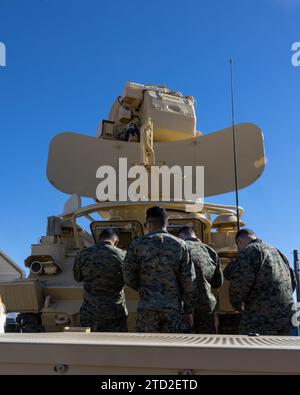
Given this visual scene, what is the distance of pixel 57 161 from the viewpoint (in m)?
9.84

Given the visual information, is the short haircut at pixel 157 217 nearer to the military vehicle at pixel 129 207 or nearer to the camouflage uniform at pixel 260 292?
the camouflage uniform at pixel 260 292

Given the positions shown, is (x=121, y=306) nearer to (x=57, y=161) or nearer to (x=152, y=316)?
(x=152, y=316)

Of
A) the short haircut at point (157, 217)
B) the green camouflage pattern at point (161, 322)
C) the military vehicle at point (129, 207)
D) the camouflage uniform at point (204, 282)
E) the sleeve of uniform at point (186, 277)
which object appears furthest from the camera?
the camouflage uniform at point (204, 282)

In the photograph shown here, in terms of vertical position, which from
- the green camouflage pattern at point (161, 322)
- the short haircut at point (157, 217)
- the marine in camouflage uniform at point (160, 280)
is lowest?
the green camouflage pattern at point (161, 322)

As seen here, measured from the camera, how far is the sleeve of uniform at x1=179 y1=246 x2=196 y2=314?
3816 mm

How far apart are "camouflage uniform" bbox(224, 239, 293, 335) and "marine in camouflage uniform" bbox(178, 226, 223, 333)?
313mm

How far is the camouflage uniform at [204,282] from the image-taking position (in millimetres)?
4422

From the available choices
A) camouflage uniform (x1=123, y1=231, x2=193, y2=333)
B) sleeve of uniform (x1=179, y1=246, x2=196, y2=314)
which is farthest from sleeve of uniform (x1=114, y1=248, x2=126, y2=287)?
sleeve of uniform (x1=179, y1=246, x2=196, y2=314)

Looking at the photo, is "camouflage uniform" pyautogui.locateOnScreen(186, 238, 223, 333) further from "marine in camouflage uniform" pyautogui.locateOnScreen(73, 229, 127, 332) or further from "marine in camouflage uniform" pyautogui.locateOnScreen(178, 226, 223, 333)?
"marine in camouflage uniform" pyautogui.locateOnScreen(73, 229, 127, 332)

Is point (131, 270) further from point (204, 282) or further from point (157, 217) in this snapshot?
point (204, 282)

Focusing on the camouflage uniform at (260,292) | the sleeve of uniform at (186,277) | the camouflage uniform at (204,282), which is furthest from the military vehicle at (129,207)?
the sleeve of uniform at (186,277)

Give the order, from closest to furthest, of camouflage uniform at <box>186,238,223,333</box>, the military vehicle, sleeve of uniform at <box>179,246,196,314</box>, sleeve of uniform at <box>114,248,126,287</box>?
the military vehicle < sleeve of uniform at <box>179,246,196,314</box> < camouflage uniform at <box>186,238,223,333</box> < sleeve of uniform at <box>114,248,126,287</box>

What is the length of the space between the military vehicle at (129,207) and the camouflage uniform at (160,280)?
1134mm

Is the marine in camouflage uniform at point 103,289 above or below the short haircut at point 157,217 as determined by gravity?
below
